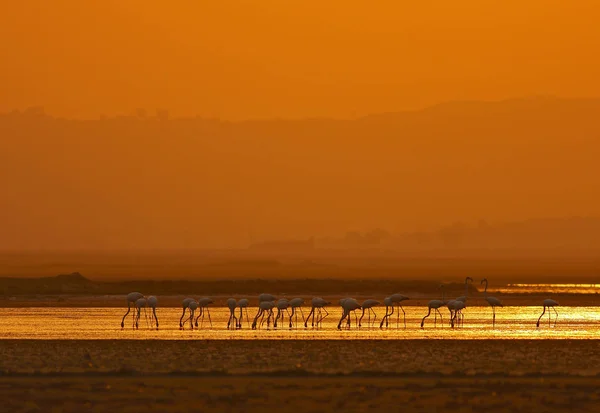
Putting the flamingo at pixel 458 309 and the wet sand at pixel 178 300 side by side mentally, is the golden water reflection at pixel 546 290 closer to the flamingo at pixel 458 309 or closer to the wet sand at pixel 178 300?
the wet sand at pixel 178 300

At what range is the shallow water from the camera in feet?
128

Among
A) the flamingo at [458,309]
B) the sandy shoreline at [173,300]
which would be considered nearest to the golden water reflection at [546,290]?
the sandy shoreline at [173,300]

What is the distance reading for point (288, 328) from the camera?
44406 mm
